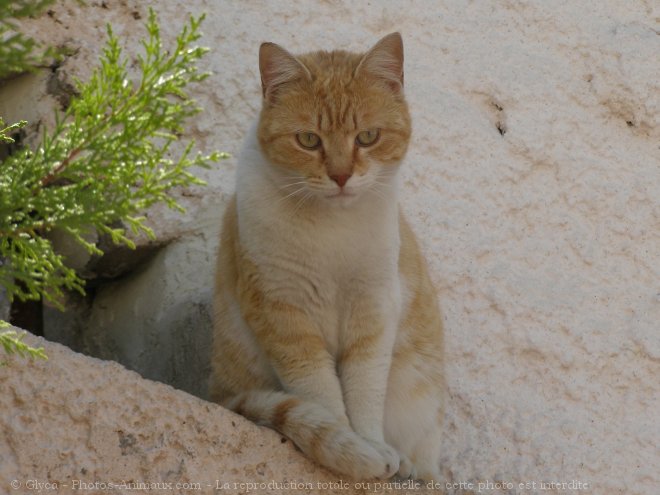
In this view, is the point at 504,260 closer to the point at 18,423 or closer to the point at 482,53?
the point at 482,53

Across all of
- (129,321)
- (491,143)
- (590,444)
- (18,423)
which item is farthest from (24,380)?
(491,143)

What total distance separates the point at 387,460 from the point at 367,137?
0.91 m

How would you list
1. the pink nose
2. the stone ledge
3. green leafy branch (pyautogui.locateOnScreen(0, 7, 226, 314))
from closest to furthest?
green leafy branch (pyautogui.locateOnScreen(0, 7, 226, 314)), the stone ledge, the pink nose

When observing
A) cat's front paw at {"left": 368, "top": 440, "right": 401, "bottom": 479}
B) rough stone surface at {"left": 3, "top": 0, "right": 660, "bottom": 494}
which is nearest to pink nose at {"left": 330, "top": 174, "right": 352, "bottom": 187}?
cat's front paw at {"left": 368, "top": 440, "right": 401, "bottom": 479}

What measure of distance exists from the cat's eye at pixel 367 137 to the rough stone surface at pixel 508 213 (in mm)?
938

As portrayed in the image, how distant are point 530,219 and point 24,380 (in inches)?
84.2

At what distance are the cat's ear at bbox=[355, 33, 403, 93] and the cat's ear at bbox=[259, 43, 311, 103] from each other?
0.18 meters

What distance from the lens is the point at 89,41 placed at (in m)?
3.36

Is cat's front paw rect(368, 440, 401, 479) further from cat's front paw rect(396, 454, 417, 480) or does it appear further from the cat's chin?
the cat's chin

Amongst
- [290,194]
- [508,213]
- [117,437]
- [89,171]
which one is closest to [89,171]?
[89,171]

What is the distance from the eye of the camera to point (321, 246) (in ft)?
8.27

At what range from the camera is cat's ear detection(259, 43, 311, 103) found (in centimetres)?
256

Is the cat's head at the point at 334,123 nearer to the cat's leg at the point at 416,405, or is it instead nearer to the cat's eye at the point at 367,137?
the cat's eye at the point at 367,137

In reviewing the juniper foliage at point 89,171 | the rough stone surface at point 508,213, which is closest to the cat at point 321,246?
the rough stone surface at point 508,213
